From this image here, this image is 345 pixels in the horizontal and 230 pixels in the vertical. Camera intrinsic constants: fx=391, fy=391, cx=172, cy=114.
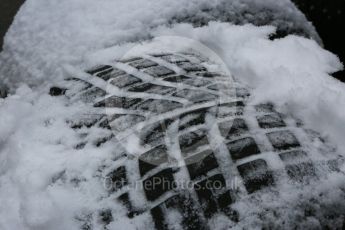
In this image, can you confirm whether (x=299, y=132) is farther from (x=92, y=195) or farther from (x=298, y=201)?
(x=92, y=195)

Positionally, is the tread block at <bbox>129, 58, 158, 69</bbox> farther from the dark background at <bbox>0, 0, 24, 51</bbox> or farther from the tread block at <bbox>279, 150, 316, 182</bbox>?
the dark background at <bbox>0, 0, 24, 51</bbox>

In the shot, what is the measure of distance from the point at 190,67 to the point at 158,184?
39 cm

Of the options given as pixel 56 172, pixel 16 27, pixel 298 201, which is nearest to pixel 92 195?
pixel 56 172

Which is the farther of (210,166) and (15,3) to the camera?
(15,3)

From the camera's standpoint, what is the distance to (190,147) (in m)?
0.78

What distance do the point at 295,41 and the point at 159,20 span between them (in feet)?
1.36

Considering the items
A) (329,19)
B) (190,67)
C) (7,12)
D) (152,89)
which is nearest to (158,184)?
(152,89)

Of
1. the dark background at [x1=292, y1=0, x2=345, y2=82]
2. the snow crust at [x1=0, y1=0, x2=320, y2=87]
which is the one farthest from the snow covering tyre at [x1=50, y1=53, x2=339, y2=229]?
the dark background at [x1=292, y1=0, x2=345, y2=82]

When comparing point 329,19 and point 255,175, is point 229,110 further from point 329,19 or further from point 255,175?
point 329,19

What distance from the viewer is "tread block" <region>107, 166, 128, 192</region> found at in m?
0.76

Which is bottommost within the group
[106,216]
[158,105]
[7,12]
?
[7,12]

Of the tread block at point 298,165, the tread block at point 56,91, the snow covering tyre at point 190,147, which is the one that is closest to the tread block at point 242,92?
the snow covering tyre at point 190,147

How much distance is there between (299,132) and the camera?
2.72 ft

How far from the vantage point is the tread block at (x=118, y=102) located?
2.94ft
